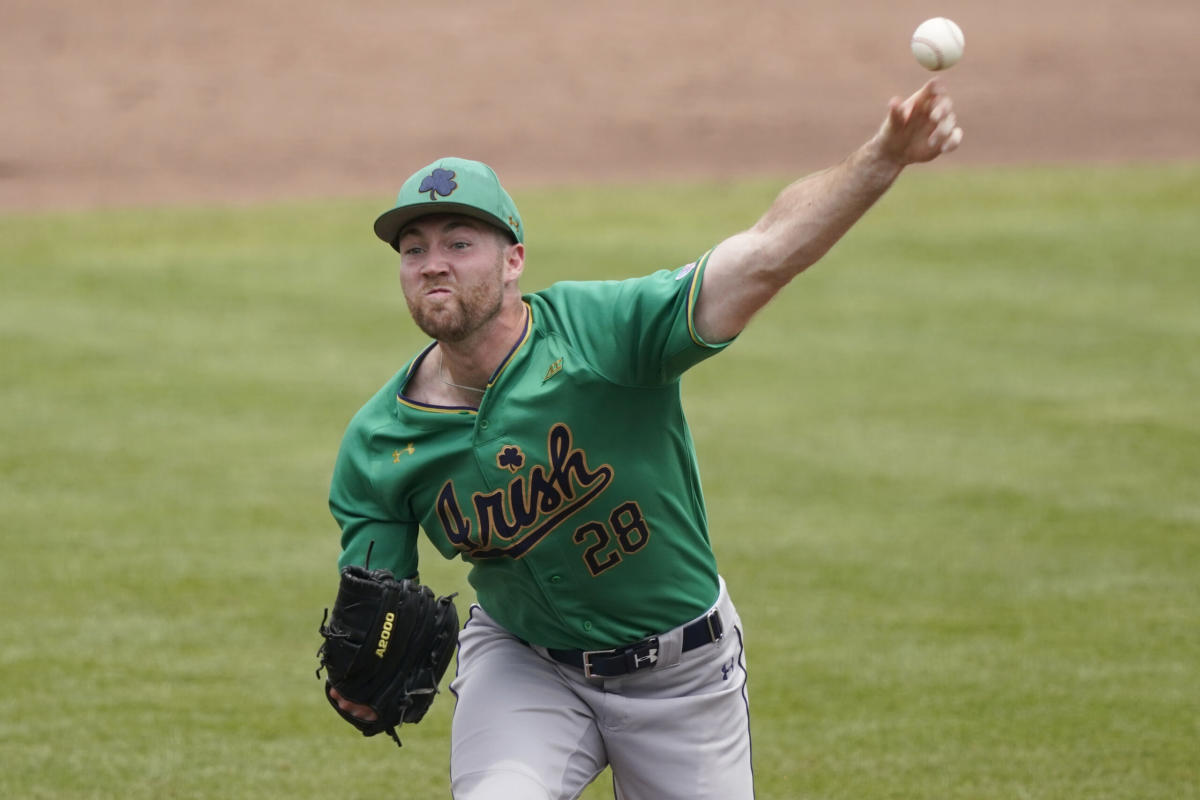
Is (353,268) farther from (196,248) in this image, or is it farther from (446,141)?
(446,141)

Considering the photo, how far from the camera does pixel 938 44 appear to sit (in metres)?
3.57

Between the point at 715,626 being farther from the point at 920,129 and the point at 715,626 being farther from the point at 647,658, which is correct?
the point at 920,129

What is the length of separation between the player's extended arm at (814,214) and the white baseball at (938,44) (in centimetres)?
12

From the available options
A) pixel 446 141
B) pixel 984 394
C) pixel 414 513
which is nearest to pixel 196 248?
pixel 446 141

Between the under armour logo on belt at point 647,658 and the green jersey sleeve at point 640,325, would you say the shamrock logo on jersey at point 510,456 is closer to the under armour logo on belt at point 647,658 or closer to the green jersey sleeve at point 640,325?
the green jersey sleeve at point 640,325

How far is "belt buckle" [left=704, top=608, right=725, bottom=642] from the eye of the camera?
4.32 metres

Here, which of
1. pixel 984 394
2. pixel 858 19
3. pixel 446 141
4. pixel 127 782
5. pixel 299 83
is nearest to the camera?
pixel 127 782

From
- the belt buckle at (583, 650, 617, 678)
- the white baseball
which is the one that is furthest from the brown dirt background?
the white baseball

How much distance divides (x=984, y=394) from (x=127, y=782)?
697 centimetres

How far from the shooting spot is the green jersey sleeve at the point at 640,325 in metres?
3.86

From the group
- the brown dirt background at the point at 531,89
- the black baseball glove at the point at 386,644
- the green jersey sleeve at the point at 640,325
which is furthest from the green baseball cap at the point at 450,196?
the brown dirt background at the point at 531,89

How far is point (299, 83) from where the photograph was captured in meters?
23.6

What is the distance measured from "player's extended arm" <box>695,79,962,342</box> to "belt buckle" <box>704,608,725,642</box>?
2.74 ft

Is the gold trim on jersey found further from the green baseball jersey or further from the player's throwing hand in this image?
the player's throwing hand
